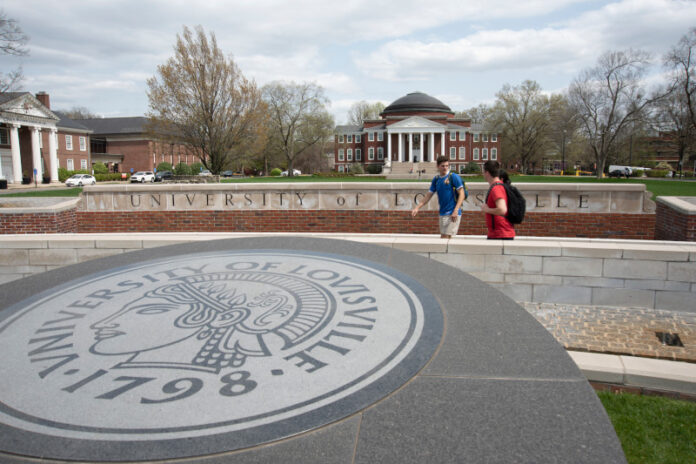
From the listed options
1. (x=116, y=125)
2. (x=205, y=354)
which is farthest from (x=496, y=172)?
(x=116, y=125)

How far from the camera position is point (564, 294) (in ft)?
18.7

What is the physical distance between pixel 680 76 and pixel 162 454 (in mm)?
51584

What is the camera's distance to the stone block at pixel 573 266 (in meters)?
5.61

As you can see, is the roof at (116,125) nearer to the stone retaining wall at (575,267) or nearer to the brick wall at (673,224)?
the brick wall at (673,224)

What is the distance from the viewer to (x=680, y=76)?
1619 inches

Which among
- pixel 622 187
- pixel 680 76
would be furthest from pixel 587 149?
pixel 622 187

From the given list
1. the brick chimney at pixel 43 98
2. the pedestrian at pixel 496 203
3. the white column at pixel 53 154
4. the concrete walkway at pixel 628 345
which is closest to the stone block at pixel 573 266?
the concrete walkway at pixel 628 345

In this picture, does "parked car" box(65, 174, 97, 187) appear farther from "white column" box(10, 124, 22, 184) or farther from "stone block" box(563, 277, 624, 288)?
"stone block" box(563, 277, 624, 288)

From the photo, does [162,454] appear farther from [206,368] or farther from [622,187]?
[622,187]

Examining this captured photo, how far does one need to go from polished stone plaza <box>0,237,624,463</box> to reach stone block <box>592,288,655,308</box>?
2.65 metres

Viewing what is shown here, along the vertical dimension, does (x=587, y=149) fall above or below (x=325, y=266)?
above

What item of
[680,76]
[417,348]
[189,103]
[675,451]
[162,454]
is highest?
[680,76]

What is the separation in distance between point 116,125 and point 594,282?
78.1 m

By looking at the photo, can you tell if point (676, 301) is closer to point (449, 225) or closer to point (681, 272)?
point (681, 272)
